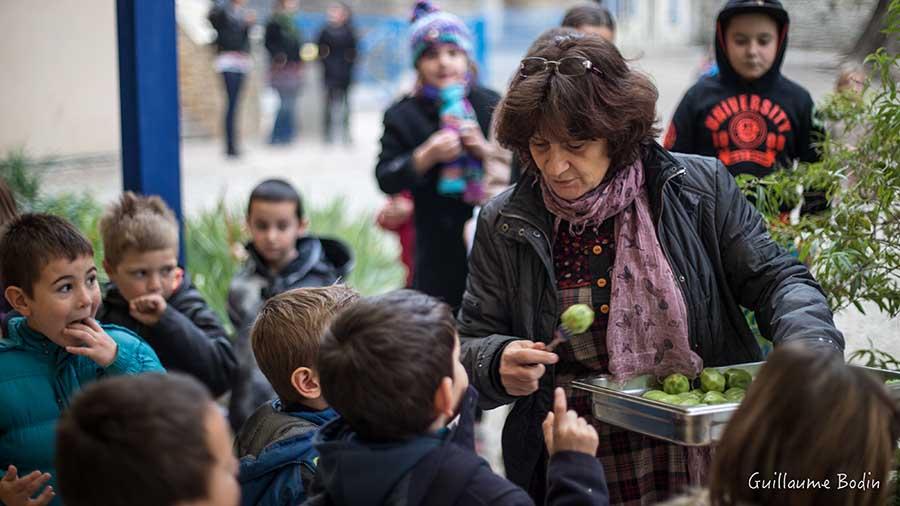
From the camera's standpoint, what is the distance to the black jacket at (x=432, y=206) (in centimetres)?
519

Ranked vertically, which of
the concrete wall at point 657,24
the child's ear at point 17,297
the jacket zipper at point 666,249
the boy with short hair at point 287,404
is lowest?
the boy with short hair at point 287,404

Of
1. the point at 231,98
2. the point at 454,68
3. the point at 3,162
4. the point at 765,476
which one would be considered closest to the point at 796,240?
the point at 765,476

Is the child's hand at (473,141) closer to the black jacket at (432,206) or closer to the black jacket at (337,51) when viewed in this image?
the black jacket at (432,206)

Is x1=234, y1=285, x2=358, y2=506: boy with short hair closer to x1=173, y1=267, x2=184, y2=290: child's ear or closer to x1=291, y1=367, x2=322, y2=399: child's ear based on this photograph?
x1=291, y1=367, x2=322, y2=399: child's ear

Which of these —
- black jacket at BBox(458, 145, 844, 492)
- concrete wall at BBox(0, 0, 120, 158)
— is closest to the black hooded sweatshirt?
black jacket at BBox(458, 145, 844, 492)

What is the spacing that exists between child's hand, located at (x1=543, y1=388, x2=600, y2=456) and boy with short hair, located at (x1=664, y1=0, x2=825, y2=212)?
7.40ft

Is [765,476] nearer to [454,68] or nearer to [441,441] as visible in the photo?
[441,441]

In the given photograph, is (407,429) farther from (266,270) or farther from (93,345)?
(266,270)

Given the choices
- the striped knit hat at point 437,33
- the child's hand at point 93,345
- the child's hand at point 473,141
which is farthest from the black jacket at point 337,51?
the child's hand at point 93,345

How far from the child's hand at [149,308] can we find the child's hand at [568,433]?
2039 mm

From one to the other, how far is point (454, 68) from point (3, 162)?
3.45 meters

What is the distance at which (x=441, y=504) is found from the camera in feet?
7.07

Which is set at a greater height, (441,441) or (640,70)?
(640,70)

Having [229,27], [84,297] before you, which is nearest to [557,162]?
[84,297]
